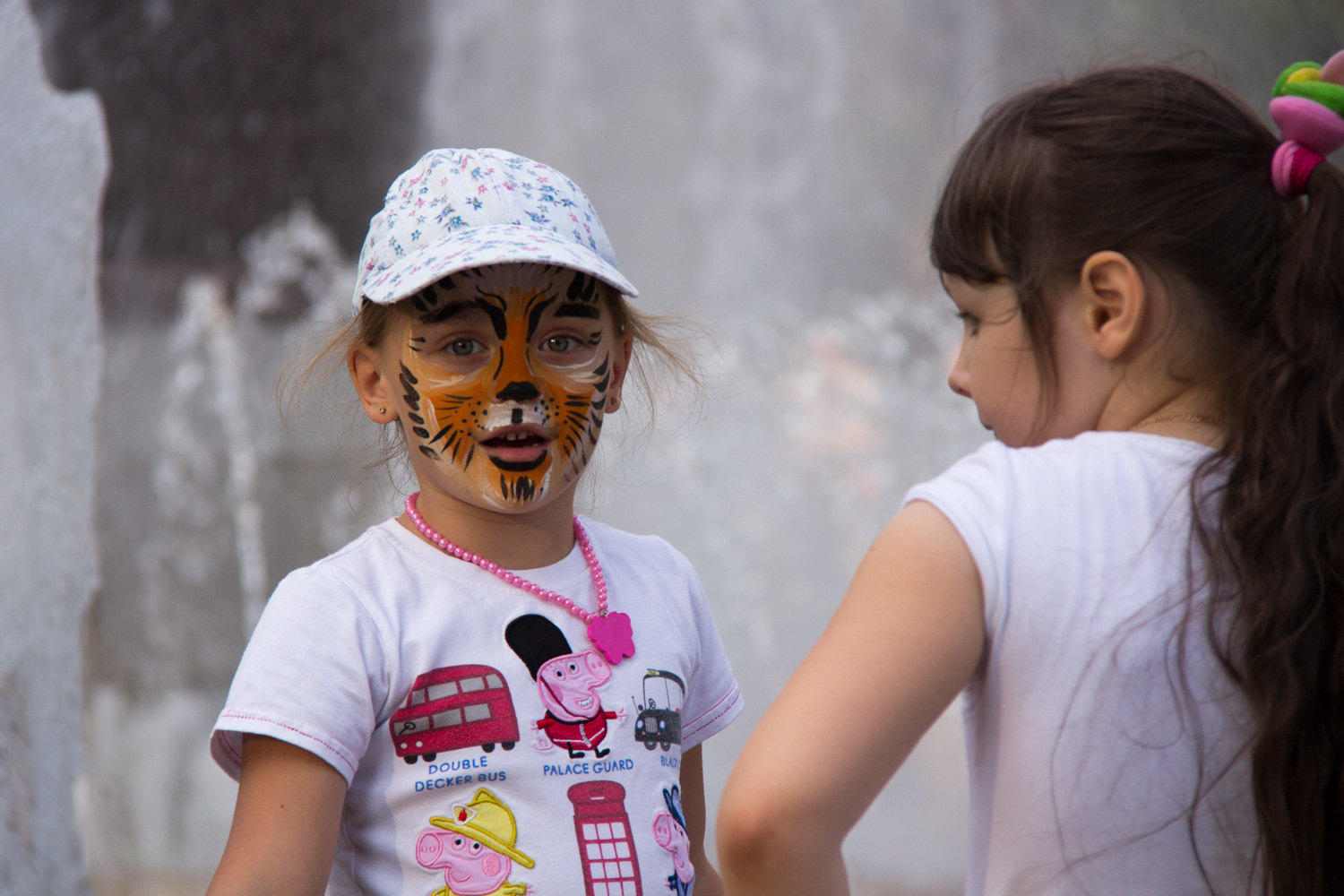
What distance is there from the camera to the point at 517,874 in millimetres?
1152

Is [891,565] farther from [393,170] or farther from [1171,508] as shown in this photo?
[393,170]

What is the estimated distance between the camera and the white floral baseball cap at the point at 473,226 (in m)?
1.25

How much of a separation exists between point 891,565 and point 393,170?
A: 5.66 m

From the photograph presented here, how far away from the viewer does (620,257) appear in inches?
246

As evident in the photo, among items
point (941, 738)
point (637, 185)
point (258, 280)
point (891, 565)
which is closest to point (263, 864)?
point (891, 565)

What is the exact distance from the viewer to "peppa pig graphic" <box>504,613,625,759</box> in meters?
1.22

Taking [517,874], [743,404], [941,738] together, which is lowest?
[941,738]

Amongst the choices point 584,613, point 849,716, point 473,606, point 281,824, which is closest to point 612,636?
point 584,613

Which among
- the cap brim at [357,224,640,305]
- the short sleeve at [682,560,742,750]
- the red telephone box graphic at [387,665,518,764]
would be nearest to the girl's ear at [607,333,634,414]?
the cap brim at [357,224,640,305]

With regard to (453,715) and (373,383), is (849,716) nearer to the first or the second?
(453,715)

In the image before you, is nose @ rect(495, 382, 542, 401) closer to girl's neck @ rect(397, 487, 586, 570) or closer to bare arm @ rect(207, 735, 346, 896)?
girl's neck @ rect(397, 487, 586, 570)

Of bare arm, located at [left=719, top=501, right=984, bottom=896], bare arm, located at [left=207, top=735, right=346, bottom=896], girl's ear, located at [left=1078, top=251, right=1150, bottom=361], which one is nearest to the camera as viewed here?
bare arm, located at [left=719, top=501, right=984, bottom=896]

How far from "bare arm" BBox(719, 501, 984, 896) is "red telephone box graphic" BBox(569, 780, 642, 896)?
388mm

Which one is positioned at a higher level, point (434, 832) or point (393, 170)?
point (393, 170)
